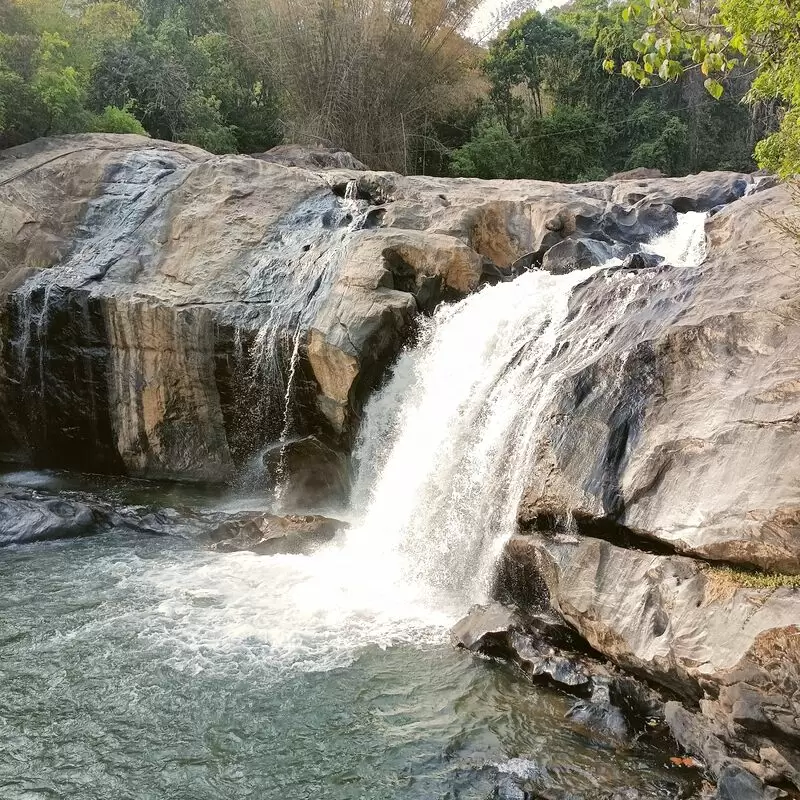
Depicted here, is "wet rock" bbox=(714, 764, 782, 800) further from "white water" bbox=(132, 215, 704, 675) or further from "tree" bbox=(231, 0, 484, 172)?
"tree" bbox=(231, 0, 484, 172)

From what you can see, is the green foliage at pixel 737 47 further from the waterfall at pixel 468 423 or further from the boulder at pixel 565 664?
the boulder at pixel 565 664

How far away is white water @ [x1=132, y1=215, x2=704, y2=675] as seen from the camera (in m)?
7.35

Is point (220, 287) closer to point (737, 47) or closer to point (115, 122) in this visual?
point (115, 122)

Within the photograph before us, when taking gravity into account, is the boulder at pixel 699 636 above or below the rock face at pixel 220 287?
below

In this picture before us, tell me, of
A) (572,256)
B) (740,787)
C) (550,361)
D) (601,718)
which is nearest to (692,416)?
(550,361)

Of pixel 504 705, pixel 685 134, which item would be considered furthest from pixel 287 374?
pixel 685 134

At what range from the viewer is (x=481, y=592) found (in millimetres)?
7680

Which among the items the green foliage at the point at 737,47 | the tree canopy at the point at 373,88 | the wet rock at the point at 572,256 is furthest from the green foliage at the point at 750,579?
the tree canopy at the point at 373,88

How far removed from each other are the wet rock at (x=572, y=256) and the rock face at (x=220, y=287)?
495 mm

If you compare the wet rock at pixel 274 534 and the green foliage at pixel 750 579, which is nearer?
the green foliage at pixel 750 579

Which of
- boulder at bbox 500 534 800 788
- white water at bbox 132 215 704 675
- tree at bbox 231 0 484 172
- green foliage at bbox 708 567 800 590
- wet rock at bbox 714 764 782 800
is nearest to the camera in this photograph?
wet rock at bbox 714 764 782 800

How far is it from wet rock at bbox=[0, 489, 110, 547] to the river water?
0.69 ft

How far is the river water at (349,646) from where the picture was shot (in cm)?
538

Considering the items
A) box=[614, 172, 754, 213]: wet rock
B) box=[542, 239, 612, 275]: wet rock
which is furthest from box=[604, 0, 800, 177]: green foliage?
box=[614, 172, 754, 213]: wet rock
